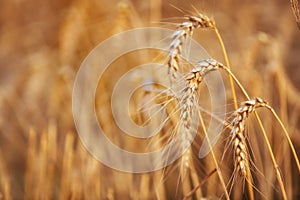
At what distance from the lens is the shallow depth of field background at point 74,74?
2885 mm

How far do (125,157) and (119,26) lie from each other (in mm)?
681

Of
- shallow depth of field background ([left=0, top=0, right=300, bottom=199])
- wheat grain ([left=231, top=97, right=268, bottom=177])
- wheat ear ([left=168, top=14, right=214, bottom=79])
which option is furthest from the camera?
shallow depth of field background ([left=0, top=0, right=300, bottom=199])

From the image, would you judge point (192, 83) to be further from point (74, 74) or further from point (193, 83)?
point (74, 74)

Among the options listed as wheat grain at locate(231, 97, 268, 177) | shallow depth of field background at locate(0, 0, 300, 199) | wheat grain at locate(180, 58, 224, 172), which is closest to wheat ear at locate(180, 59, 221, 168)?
wheat grain at locate(180, 58, 224, 172)

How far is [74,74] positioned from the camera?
13.4 feet

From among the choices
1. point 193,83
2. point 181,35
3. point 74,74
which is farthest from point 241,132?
point 74,74

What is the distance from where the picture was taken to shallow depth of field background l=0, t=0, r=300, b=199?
288cm

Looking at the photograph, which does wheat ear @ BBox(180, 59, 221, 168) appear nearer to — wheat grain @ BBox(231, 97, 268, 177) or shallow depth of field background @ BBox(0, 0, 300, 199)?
wheat grain @ BBox(231, 97, 268, 177)

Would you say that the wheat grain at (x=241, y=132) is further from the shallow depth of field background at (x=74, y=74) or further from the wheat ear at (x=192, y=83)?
the shallow depth of field background at (x=74, y=74)

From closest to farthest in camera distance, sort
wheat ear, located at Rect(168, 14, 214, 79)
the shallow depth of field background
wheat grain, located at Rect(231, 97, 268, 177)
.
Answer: wheat grain, located at Rect(231, 97, 268, 177), wheat ear, located at Rect(168, 14, 214, 79), the shallow depth of field background

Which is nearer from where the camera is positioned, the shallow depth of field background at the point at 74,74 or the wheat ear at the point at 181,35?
the wheat ear at the point at 181,35

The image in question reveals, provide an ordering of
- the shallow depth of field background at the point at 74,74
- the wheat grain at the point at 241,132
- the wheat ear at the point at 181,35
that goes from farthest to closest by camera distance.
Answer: the shallow depth of field background at the point at 74,74 < the wheat ear at the point at 181,35 < the wheat grain at the point at 241,132

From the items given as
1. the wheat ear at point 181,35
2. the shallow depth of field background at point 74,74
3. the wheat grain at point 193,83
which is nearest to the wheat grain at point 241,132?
the wheat grain at point 193,83

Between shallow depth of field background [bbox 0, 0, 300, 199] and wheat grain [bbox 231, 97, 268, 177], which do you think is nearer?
wheat grain [bbox 231, 97, 268, 177]
